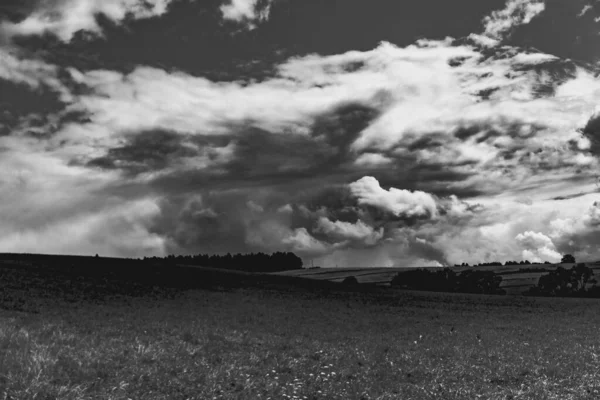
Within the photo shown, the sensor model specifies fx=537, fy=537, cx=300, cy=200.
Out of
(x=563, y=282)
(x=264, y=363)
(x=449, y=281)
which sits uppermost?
(x=264, y=363)

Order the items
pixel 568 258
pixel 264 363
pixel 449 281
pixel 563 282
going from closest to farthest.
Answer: pixel 264 363 < pixel 563 282 < pixel 449 281 < pixel 568 258

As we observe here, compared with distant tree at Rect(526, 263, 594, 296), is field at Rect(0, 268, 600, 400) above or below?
above

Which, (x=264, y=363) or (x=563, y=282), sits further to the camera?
(x=563, y=282)

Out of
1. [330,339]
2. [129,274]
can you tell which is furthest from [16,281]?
[330,339]

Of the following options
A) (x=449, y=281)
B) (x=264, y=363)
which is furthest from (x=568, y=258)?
(x=264, y=363)

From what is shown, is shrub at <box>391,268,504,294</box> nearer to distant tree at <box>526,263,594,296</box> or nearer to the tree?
distant tree at <box>526,263,594,296</box>

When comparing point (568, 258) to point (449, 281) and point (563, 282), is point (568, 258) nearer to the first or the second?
point (563, 282)

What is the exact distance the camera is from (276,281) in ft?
266

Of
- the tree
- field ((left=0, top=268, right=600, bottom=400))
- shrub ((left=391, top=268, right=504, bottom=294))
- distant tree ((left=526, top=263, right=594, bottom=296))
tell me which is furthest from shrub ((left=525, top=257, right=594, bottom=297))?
field ((left=0, top=268, right=600, bottom=400))

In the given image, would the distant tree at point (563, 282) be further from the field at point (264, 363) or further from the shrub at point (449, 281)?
the field at point (264, 363)

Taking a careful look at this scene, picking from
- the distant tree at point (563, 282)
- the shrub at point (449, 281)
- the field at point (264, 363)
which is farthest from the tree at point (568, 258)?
the field at point (264, 363)

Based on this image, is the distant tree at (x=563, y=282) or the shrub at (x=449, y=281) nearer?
the distant tree at (x=563, y=282)

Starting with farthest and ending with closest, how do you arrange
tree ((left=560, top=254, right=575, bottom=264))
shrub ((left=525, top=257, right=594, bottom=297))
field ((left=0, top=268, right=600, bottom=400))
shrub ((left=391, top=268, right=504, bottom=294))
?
tree ((left=560, top=254, right=575, bottom=264)), shrub ((left=391, top=268, right=504, bottom=294)), shrub ((left=525, top=257, right=594, bottom=297)), field ((left=0, top=268, right=600, bottom=400))

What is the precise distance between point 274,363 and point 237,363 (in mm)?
1342
